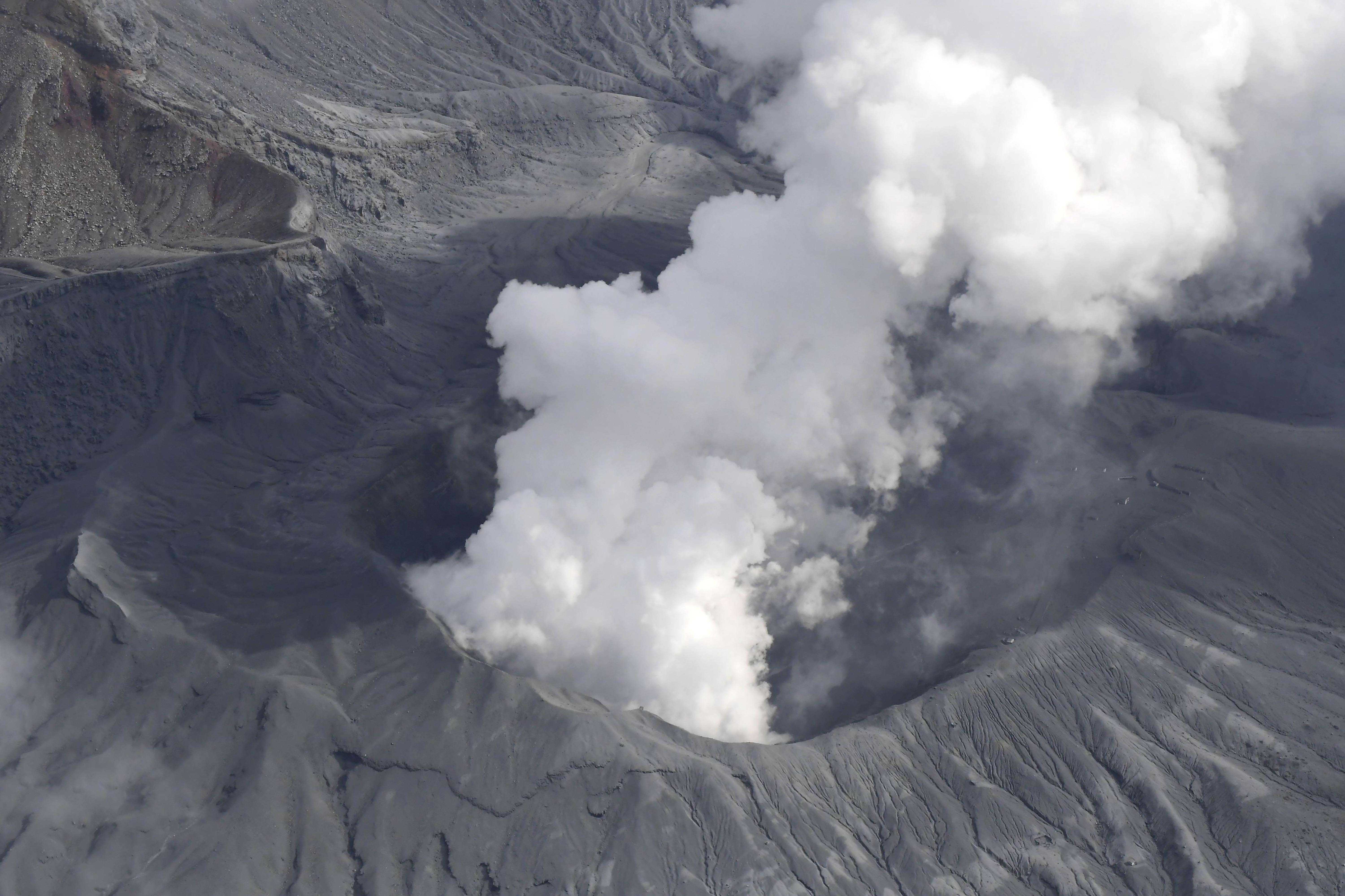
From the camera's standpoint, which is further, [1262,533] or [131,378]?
[131,378]

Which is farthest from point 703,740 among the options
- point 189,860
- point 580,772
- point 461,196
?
point 461,196

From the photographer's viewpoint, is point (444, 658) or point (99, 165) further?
point (99, 165)

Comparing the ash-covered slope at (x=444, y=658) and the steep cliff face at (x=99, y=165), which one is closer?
the ash-covered slope at (x=444, y=658)

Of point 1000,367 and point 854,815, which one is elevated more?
point 1000,367

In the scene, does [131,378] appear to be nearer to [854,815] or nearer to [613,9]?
[854,815]

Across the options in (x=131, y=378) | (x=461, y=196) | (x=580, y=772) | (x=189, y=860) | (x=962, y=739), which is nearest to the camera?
(x=189, y=860)

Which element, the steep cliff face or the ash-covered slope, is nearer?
the ash-covered slope

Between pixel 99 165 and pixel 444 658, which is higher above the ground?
pixel 444 658

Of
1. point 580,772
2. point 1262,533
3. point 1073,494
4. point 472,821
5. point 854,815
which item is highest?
point 1262,533
